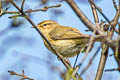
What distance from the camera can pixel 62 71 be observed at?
2.56 meters

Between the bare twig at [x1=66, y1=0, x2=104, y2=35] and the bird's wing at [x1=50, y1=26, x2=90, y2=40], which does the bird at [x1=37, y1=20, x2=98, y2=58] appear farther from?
the bare twig at [x1=66, y1=0, x2=104, y2=35]

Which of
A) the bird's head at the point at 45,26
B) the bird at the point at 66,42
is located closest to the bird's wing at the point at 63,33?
the bird at the point at 66,42

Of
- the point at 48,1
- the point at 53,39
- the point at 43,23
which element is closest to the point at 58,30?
the point at 53,39

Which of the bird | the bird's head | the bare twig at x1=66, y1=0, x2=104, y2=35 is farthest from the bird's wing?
the bare twig at x1=66, y1=0, x2=104, y2=35

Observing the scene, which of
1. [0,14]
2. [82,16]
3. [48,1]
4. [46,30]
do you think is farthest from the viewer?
[46,30]

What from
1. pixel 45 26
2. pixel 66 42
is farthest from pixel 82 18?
pixel 45 26

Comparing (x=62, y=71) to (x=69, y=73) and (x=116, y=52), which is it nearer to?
(x=69, y=73)

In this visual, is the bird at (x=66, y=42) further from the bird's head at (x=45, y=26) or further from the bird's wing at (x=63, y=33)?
the bird's head at (x=45, y=26)

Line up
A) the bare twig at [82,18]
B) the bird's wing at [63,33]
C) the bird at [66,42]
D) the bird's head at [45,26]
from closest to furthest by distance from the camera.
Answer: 1. the bare twig at [82,18]
2. the bird at [66,42]
3. the bird's wing at [63,33]
4. the bird's head at [45,26]

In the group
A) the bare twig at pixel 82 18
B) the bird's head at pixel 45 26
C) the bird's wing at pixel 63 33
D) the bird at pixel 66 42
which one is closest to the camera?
the bare twig at pixel 82 18

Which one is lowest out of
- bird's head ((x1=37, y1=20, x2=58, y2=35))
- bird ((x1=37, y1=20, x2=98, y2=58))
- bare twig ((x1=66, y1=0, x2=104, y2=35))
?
bird's head ((x1=37, y1=20, x2=58, y2=35))

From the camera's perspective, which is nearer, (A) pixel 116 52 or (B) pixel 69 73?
(A) pixel 116 52

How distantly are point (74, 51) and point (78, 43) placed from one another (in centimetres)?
28

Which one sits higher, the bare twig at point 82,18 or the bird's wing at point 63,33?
the bare twig at point 82,18
